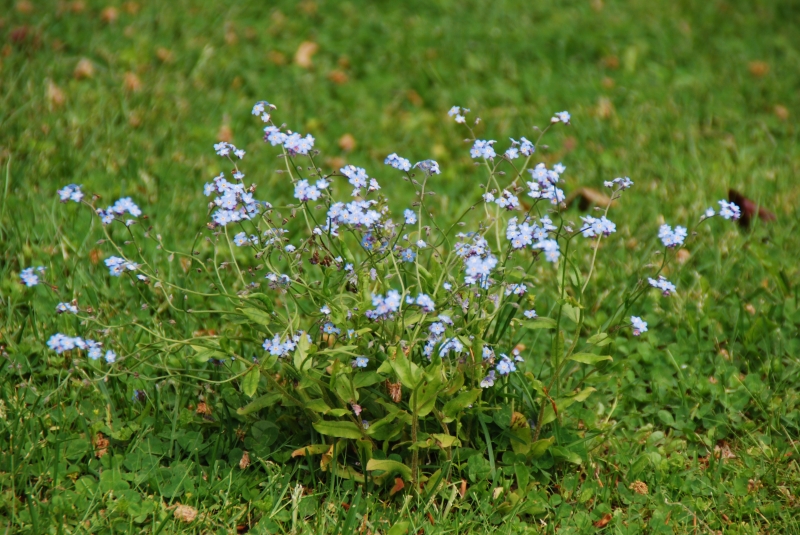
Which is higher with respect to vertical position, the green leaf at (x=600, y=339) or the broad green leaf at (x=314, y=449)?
the green leaf at (x=600, y=339)

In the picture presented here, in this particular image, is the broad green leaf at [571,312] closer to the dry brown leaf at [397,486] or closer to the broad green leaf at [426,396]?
the broad green leaf at [426,396]

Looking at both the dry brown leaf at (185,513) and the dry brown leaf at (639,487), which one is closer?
the dry brown leaf at (185,513)

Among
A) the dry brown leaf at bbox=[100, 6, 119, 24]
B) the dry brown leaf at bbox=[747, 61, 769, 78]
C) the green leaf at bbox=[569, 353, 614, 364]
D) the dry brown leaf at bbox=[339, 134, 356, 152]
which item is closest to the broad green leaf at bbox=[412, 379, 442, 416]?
the green leaf at bbox=[569, 353, 614, 364]

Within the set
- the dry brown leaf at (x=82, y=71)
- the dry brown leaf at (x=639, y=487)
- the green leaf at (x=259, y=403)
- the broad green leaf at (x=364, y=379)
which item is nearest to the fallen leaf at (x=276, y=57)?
the dry brown leaf at (x=82, y=71)

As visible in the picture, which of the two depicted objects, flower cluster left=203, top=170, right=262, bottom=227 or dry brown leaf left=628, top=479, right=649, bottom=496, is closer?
flower cluster left=203, top=170, right=262, bottom=227

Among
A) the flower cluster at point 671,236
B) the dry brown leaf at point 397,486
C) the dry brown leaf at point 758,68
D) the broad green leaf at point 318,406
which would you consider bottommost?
the dry brown leaf at point 758,68

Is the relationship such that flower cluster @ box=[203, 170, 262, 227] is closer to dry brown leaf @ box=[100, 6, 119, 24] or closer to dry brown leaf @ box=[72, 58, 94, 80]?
dry brown leaf @ box=[72, 58, 94, 80]

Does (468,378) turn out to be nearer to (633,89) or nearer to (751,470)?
(751,470)
